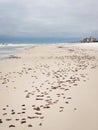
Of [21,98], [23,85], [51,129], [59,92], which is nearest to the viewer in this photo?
[51,129]

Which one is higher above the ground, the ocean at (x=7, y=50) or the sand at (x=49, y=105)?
the ocean at (x=7, y=50)

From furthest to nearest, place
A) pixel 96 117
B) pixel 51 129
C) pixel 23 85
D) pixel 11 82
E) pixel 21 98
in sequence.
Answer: pixel 11 82
pixel 23 85
pixel 21 98
pixel 96 117
pixel 51 129

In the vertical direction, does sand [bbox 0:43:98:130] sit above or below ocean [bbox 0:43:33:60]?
below

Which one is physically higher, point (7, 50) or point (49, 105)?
point (7, 50)

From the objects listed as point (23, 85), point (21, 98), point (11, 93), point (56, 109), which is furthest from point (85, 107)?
point (23, 85)

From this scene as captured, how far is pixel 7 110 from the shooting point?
30.5 ft

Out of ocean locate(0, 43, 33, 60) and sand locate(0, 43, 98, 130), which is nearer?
sand locate(0, 43, 98, 130)

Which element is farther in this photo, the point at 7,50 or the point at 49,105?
the point at 7,50

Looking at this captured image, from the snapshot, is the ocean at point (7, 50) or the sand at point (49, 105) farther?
the ocean at point (7, 50)

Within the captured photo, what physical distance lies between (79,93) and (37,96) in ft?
6.28

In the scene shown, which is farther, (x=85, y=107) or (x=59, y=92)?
(x=59, y=92)

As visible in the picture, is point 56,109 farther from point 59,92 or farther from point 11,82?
point 11,82

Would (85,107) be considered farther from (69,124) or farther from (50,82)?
(50,82)

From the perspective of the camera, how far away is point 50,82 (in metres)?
14.5
